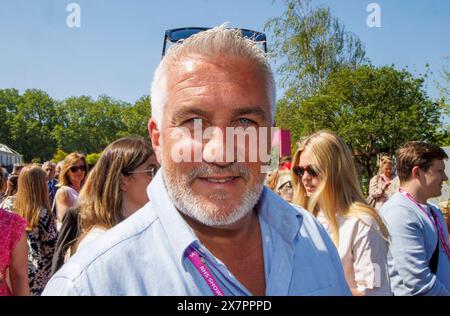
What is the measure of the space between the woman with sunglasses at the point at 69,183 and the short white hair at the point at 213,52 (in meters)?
4.02

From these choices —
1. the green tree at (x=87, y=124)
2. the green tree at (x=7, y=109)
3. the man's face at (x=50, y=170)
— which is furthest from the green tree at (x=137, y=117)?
the man's face at (x=50, y=170)

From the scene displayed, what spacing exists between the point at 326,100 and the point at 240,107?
63.6 ft

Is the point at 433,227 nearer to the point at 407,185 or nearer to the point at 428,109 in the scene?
the point at 407,185

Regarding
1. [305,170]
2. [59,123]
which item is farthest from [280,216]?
[59,123]

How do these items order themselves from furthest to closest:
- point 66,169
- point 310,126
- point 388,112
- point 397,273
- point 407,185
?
point 310,126 → point 388,112 → point 66,169 → point 407,185 → point 397,273

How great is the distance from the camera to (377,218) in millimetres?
2715

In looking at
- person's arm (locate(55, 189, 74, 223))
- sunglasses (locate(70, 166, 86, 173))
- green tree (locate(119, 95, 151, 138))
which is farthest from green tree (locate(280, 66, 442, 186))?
green tree (locate(119, 95, 151, 138))

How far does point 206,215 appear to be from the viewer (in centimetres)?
140

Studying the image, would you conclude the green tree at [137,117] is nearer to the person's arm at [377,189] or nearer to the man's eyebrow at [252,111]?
the person's arm at [377,189]

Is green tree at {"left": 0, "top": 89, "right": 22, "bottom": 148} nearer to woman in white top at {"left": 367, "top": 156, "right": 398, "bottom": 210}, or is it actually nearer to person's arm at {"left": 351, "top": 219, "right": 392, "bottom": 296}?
woman in white top at {"left": 367, "top": 156, "right": 398, "bottom": 210}

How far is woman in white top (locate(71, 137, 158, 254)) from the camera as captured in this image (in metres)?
2.88

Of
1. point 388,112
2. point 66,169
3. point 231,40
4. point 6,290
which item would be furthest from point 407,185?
point 388,112

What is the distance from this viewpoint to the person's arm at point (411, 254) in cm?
298

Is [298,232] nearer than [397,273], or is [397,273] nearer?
[298,232]
